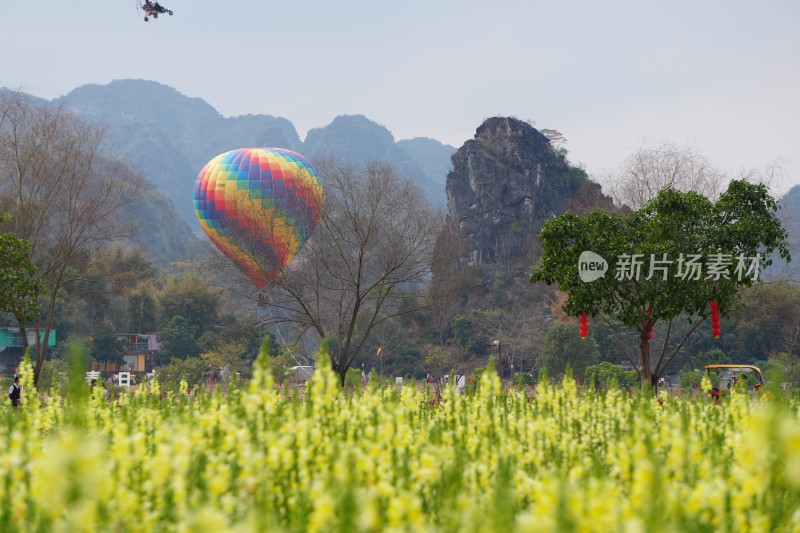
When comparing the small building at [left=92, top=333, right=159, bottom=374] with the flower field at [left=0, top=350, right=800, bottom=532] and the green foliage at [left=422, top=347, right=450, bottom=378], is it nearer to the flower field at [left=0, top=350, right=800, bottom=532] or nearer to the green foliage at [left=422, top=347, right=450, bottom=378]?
the green foliage at [left=422, top=347, right=450, bottom=378]

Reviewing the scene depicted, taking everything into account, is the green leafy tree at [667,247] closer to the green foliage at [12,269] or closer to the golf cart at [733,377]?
the golf cart at [733,377]

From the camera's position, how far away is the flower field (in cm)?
542

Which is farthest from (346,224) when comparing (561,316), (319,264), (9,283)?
(561,316)

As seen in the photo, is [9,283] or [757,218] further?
[9,283]

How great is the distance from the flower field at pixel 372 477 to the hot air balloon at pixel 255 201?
34762 mm

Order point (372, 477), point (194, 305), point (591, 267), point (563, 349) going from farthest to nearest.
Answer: point (194, 305) → point (563, 349) → point (591, 267) → point (372, 477)

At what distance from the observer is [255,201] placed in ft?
173

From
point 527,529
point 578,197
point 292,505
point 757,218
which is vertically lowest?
point 292,505

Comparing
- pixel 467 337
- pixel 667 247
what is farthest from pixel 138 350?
pixel 667 247

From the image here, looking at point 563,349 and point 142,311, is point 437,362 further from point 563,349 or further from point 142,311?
point 142,311

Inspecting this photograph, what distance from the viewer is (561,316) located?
59312 mm

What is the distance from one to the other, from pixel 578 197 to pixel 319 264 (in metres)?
54.4

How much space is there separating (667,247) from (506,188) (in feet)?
224

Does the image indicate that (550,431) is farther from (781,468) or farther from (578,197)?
(578,197)
